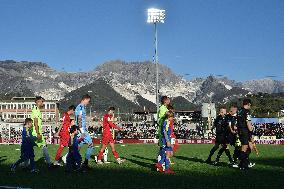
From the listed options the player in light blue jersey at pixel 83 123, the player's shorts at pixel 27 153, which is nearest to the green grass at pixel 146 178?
the player's shorts at pixel 27 153

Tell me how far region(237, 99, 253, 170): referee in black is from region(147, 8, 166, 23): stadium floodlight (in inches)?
1702

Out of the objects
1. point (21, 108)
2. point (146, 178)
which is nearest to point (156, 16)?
point (146, 178)

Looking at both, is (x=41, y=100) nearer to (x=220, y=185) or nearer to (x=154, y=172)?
(x=154, y=172)

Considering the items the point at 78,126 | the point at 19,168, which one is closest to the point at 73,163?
the point at 78,126

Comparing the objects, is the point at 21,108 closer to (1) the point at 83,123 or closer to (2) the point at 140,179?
(1) the point at 83,123

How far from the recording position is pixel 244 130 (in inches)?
607

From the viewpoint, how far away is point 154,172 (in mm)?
14422

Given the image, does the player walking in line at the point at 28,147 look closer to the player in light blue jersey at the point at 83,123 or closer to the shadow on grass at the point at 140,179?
the shadow on grass at the point at 140,179

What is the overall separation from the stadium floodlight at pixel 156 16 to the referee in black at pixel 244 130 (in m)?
43.2

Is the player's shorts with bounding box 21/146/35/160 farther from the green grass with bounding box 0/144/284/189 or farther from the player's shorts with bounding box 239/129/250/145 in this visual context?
the player's shorts with bounding box 239/129/250/145

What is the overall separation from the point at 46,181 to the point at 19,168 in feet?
13.4

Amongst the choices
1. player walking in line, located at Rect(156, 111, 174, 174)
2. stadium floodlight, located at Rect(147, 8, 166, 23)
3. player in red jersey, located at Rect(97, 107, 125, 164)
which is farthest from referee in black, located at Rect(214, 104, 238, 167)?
stadium floodlight, located at Rect(147, 8, 166, 23)

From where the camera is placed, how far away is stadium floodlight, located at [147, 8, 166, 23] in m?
58.0

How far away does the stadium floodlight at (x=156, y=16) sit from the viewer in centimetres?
5803
